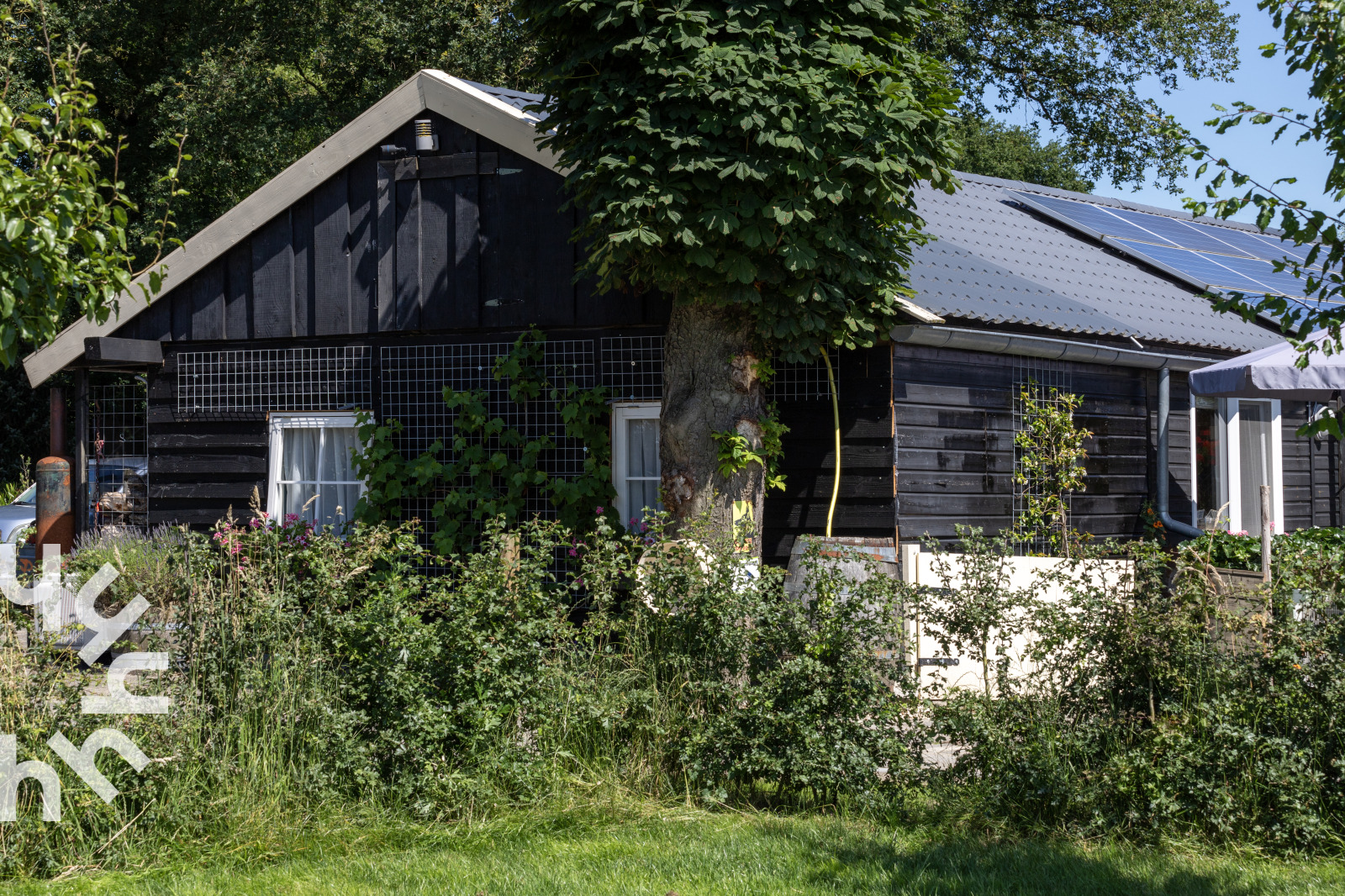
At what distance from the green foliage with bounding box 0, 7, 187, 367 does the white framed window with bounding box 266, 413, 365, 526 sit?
5.29 metres

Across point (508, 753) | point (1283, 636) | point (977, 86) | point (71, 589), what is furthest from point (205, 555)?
point (977, 86)

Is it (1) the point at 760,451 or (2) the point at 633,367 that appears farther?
(2) the point at 633,367

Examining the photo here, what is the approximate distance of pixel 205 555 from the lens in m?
5.80

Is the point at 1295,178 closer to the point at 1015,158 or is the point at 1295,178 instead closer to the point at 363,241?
the point at 363,241

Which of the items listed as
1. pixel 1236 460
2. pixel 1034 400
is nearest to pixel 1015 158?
pixel 1236 460

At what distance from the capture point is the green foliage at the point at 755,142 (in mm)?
7230

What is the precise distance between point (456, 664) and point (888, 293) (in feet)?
13.0

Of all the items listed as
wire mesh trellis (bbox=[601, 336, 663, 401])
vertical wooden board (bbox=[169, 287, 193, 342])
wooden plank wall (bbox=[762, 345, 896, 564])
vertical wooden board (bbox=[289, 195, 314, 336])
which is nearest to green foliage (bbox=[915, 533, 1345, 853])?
wooden plank wall (bbox=[762, 345, 896, 564])

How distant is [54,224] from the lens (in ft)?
15.1

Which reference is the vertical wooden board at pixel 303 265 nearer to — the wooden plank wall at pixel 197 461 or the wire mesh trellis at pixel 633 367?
the wooden plank wall at pixel 197 461

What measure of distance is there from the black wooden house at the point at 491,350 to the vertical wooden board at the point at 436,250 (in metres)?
0.02

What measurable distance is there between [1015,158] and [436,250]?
28.3 metres

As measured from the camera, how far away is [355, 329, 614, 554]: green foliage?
9.52 meters

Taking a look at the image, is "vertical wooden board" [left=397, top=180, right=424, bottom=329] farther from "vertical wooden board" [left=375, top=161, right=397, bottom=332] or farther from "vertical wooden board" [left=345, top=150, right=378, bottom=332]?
"vertical wooden board" [left=345, top=150, right=378, bottom=332]
